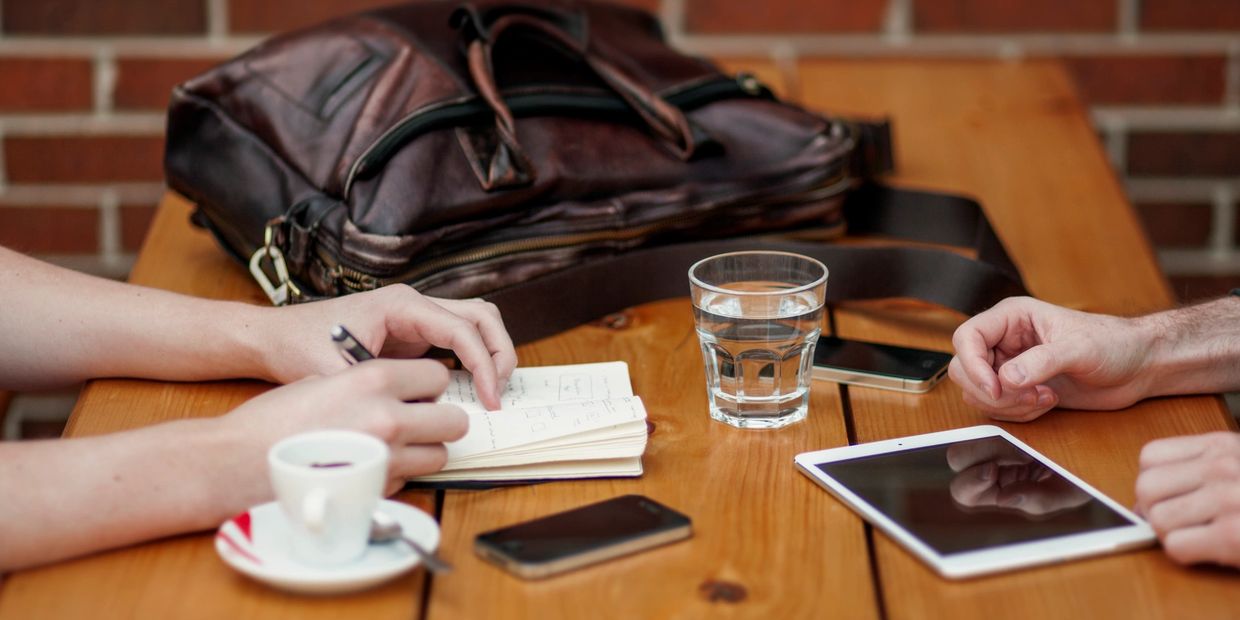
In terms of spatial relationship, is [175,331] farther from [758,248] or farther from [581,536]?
[758,248]

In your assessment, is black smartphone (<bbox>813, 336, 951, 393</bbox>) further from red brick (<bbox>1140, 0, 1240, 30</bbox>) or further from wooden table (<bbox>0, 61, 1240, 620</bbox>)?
red brick (<bbox>1140, 0, 1240, 30</bbox>)

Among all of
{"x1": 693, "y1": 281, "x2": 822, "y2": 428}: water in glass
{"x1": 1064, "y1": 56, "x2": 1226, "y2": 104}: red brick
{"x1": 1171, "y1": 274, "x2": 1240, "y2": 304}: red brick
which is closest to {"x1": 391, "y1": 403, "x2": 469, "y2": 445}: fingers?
{"x1": 693, "y1": 281, "x2": 822, "y2": 428}: water in glass

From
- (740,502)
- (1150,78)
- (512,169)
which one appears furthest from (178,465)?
(1150,78)

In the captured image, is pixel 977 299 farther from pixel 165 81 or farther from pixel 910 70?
pixel 165 81

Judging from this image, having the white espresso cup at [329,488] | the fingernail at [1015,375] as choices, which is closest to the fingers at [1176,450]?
the fingernail at [1015,375]

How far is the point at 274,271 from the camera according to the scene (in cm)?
118

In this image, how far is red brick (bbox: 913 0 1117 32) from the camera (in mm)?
2055

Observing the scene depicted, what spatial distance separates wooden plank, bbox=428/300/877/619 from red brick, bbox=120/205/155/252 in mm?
1286

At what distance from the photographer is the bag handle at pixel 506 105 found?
1.18 m

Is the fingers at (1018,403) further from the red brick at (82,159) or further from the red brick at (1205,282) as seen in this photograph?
the red brick at (82,159)

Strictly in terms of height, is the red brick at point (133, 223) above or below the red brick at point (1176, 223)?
above

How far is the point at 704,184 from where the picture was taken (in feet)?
4.23

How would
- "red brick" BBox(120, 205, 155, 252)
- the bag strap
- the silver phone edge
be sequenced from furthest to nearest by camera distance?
"red brick" BBox(120, 205, 155, 252) < the bag strap < the silver phone edge

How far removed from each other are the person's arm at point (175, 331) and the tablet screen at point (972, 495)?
0.29 m
